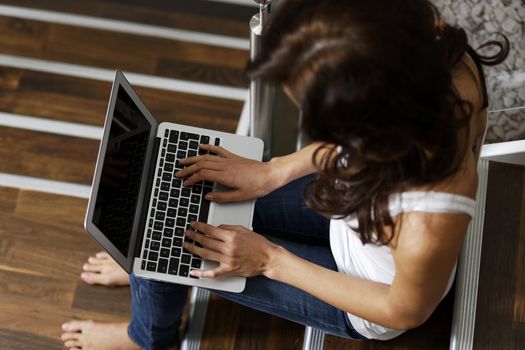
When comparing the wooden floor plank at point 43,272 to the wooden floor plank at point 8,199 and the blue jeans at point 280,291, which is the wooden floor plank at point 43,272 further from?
the blue jeans at point 280,291

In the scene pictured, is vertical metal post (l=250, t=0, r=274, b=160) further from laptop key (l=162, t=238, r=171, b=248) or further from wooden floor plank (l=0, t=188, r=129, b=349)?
wooden floor plank (l=0, t=188, r=129, b=349)

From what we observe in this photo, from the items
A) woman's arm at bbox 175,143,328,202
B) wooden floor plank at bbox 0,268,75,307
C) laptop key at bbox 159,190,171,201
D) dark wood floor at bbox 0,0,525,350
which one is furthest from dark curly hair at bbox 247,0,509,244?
wooden floor plank at bbox 0,268,75,307

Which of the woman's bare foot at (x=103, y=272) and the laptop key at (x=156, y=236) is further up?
the laptop key at (x=156, y=236)

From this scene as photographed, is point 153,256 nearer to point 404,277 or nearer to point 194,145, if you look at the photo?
point 194,145

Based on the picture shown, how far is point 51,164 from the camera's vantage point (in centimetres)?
177

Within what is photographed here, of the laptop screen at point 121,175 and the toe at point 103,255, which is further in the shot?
the toe at point 103,255

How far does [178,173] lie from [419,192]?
544 millimetres

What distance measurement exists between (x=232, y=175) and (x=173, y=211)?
5.5 inches

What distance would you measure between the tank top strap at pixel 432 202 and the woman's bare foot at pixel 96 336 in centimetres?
93

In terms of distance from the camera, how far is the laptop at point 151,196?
1.11m

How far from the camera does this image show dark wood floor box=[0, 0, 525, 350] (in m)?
1.60

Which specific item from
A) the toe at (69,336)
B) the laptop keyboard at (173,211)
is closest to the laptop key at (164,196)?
the laptop keyboard at (173,211)

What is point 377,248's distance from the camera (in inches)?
39.6

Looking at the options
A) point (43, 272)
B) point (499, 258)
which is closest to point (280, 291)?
point (499, 258)
